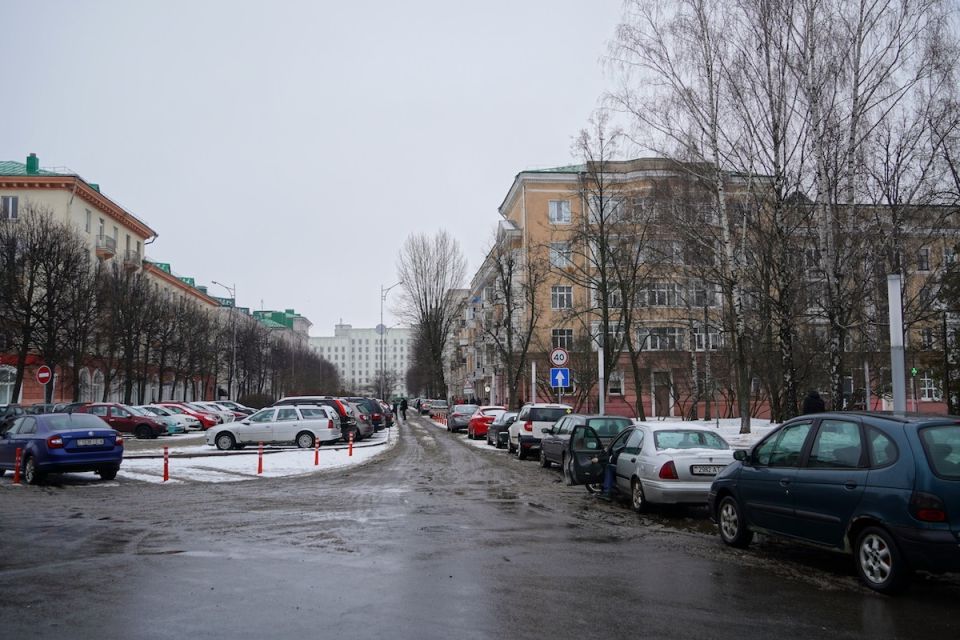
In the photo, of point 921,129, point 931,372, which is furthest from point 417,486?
point 931,372

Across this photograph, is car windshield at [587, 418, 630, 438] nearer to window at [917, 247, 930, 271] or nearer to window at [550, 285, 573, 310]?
window at [917, 247, 930, 271]

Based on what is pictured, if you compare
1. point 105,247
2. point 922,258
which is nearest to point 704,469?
point 922,258

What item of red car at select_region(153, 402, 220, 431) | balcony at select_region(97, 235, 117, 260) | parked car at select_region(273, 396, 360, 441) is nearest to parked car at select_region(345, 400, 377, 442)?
parked car at select_region(273, 396, 360, 441)

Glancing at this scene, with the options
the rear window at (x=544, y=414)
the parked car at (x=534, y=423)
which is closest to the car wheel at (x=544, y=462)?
the parked car at (x=534, y=423)

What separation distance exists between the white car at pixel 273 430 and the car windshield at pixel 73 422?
9492mm

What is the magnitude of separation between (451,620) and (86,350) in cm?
4345

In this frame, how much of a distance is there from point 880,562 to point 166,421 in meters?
39.3

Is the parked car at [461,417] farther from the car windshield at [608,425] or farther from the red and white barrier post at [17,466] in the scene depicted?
the red and white barrier post at [17,466]

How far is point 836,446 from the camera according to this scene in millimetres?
7770

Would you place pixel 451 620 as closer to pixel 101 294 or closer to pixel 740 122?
pixel 740 122

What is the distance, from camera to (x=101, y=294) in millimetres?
42688

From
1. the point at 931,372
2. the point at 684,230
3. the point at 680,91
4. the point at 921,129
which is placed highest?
the point at 680,91

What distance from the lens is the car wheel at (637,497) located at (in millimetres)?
12391

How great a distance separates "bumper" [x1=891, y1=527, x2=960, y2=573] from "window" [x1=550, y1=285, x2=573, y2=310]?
2053 inches
